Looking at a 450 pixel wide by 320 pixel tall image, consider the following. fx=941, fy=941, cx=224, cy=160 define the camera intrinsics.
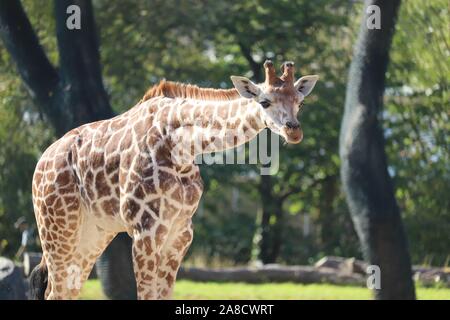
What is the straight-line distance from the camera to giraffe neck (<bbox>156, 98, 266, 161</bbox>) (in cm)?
732

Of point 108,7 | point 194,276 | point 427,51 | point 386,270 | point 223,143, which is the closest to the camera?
point 223,143

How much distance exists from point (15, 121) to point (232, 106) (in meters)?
10.9

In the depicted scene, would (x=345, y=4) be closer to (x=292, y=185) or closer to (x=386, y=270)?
(x=292, y=185)

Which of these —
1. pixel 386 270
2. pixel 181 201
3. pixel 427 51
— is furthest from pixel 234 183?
pixel 181 201

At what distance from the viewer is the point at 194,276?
16.8 m

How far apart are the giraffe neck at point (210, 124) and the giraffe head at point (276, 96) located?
0.10m

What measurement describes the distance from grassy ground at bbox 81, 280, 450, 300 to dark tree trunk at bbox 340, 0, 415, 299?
2.31m

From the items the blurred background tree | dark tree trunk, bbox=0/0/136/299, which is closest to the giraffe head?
dark tree trunk, bbox=0/0/136/299

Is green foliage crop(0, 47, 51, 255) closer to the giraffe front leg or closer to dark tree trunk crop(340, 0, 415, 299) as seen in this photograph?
dark tree trunk crop(340, 0, 415, 299)

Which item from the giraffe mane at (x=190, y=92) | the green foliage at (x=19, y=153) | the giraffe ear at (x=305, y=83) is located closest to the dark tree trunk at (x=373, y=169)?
the giraffe mane at (x=190, y=92)

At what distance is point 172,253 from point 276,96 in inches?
64.3

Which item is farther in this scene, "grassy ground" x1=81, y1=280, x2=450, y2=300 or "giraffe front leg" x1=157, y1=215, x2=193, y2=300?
"grassy ground" x1=81, y1=280, x2=450, y2=300

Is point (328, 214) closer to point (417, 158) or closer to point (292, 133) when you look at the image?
point (417, 158)

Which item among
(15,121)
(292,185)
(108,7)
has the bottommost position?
(292,185)
